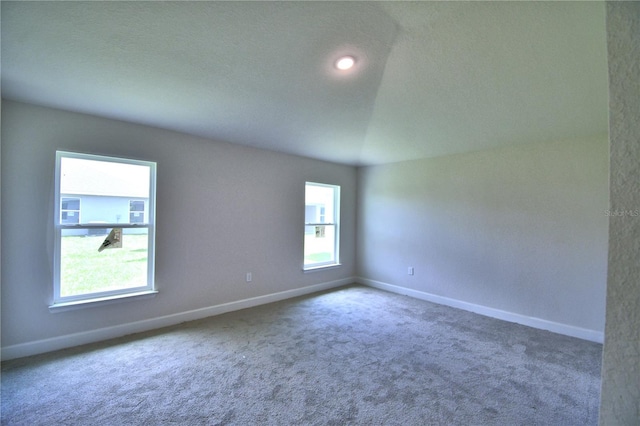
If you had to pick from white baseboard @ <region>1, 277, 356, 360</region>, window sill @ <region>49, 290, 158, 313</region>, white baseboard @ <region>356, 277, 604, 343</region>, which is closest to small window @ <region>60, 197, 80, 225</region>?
window sill @ <region>49, 290, 158, 313</region>

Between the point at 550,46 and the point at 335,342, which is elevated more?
the point at 550,46

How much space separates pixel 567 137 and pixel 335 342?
11.3 ft

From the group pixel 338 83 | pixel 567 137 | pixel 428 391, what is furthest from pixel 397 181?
pixel 428 391

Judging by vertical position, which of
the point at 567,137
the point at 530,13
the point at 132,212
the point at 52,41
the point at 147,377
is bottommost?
the point at 147,377

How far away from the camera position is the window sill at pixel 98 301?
266 cm

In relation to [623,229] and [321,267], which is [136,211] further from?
[623,229]

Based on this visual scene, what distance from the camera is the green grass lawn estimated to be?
109 inches

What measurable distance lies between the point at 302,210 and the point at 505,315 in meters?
3.16

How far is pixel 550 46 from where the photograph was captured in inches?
80.7

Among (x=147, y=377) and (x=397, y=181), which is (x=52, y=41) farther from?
(x=397, y=181)

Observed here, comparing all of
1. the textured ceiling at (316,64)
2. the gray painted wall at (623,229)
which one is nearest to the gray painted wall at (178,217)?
the textured ceiling at (316,64)

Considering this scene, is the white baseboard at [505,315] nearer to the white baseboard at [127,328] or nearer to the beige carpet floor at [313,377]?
the beige carpet floor at [313,377]

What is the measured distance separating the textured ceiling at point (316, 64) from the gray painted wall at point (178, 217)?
10.4 inches

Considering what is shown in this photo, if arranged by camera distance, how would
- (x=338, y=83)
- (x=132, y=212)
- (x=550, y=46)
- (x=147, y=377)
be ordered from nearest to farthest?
(x=550, y=46), (x=147, y=377), (x=338, y=83), (x=132, y=212)
